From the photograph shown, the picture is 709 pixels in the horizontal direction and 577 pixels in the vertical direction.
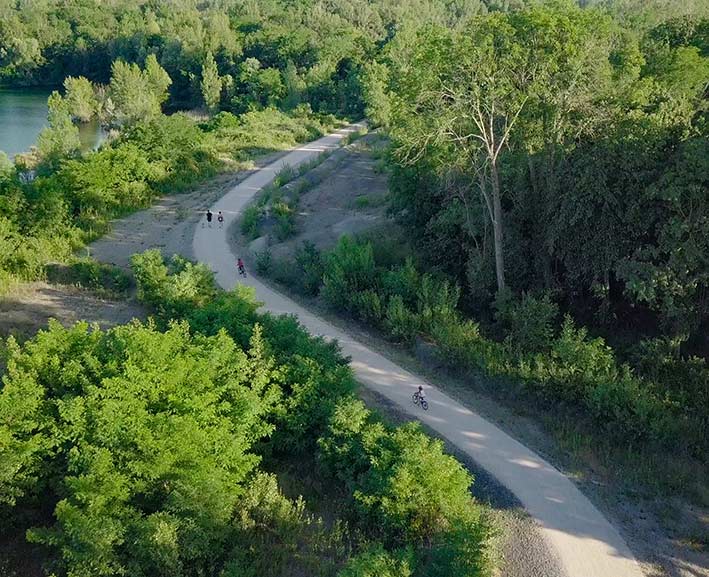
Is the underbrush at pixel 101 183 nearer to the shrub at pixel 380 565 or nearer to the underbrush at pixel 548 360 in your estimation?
the underbrush at pixel 548 360

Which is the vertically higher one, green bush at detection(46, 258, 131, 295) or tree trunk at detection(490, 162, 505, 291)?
tree trunk at detection(490, 162, 505, 291)

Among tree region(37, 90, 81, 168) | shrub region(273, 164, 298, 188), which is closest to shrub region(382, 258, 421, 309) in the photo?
shrub region(273, 164, 298, 188)

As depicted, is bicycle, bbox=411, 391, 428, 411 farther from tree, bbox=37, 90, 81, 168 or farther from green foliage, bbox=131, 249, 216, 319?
tree, bbox=37, 90, 81, 168

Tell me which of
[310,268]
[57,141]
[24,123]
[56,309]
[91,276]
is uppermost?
[24,123]

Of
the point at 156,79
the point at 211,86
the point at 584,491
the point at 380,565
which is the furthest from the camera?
the point at 211,86

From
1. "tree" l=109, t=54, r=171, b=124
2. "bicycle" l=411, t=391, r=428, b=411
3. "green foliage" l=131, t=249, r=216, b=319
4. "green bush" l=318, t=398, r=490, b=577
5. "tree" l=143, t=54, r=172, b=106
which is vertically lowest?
"green bush" l=318, t=398, r=490, b=577

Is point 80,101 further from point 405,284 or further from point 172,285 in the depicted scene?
point 405,284

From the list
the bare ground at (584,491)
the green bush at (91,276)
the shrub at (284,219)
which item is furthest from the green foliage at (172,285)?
the shrub at (284,219)

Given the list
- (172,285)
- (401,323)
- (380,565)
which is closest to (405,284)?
(401,323)
